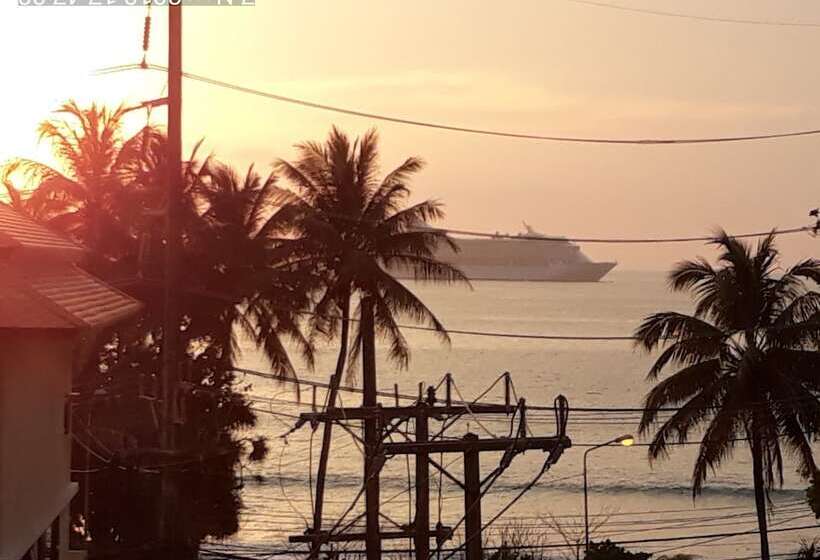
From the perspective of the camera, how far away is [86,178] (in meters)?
34.0

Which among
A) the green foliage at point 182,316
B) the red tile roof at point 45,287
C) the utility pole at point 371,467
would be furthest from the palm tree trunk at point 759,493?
the red tile roof at point 45,287

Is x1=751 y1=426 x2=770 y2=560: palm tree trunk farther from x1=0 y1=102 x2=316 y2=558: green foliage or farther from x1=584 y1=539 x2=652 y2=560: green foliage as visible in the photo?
x1=0 y1=102 x2=316 y2=558: green foliage

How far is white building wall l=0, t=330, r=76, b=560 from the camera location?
35.1ft

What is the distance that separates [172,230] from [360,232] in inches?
529

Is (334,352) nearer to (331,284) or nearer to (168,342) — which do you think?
(331,284)

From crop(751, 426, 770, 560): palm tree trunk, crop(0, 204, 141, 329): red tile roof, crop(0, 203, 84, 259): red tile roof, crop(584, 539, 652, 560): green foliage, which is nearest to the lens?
crop(0, 204, 141, 329): red tile roof

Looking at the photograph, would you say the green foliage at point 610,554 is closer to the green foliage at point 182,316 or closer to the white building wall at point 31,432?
the white building wall at point 31,432

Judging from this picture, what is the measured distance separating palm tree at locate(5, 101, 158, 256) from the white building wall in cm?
1823

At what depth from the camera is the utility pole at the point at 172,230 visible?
61.4 ft

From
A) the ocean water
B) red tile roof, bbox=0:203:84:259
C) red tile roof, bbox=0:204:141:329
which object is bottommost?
the ocean water

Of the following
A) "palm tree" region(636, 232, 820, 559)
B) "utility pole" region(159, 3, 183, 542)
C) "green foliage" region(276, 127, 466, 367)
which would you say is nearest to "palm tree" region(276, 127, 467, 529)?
"green foliage" region(276, 127, 466, 367)

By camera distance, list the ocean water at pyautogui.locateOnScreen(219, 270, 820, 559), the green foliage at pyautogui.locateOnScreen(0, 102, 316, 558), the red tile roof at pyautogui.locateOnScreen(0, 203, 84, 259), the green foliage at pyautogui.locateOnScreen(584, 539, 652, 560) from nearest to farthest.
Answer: the red tile roof at pyautogui.locateOnScreen(0, 203, 84, 259)
the green foliage at pyautogui.locateOnScreen(584, 539, 652, 560)
the green foliage at pyautogui.locateOnScreen(0, 102, 316, 558)
the ocean water at pyautogui.locateOnScreen(219, 270, 820, 559)

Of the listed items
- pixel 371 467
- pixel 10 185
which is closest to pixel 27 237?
pixel 371 467

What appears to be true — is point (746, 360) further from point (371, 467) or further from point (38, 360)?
point (38, 360)
